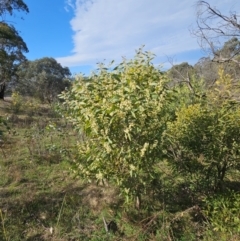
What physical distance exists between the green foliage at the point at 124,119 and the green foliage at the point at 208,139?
34cm

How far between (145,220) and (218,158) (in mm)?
1223

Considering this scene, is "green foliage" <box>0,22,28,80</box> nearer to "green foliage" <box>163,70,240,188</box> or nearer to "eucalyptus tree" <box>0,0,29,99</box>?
"eucalyptus tree" <box>0,0,29,99</box>

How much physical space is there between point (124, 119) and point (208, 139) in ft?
4.17

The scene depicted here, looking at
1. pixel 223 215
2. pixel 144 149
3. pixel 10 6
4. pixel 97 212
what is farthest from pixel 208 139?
pixel 10 6

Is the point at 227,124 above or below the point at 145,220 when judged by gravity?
above

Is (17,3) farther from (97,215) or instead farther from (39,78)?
(97,215)

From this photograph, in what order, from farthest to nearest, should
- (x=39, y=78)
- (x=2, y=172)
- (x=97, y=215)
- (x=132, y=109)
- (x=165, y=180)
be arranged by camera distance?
(x=39, y=78) → (x=2, y=172) → (x=165, y=180) → (x=97, y=215) → (x=132, y=109)

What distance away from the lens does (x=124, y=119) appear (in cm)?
241

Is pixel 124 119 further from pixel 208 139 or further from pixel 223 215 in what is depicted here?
pixel 223 215

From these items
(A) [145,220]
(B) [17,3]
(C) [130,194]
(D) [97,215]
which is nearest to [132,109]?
(C) [130,194]

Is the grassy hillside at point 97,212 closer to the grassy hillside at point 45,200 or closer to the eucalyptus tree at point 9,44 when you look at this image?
the grassy hillside at point 45,200

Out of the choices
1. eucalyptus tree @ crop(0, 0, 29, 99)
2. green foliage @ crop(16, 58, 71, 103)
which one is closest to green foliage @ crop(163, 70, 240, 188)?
eucalyptus tree @ crop(0, 0, 29, 99)

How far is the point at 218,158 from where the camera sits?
3025 mm

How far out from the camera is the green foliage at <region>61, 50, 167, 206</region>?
240 cm
